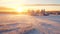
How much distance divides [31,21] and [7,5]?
391 mm

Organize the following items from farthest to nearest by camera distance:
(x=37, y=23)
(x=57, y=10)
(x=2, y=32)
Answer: (x=57, y=10) → (x=37, y=23) → (x=2, y=32)

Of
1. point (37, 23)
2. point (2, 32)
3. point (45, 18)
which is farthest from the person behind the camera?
point (45, 18)

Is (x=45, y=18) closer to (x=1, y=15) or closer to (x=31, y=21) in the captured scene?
(x=31, y=21)

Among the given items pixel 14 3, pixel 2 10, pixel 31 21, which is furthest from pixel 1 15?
pixel 31 21

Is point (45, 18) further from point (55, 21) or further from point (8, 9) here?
point (8, 9)

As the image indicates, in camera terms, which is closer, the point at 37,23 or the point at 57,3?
the point at 37,23

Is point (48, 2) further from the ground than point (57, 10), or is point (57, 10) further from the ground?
point (48, 2)

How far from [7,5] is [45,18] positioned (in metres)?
0.48

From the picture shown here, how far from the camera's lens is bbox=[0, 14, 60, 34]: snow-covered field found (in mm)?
893

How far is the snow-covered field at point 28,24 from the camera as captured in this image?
893 mm

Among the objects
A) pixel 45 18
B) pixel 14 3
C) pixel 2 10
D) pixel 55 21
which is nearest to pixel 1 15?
pixel 2 10

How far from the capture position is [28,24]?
1058mm

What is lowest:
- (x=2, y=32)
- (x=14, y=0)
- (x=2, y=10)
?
(x=2, y=32)

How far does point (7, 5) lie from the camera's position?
131 centimetres
